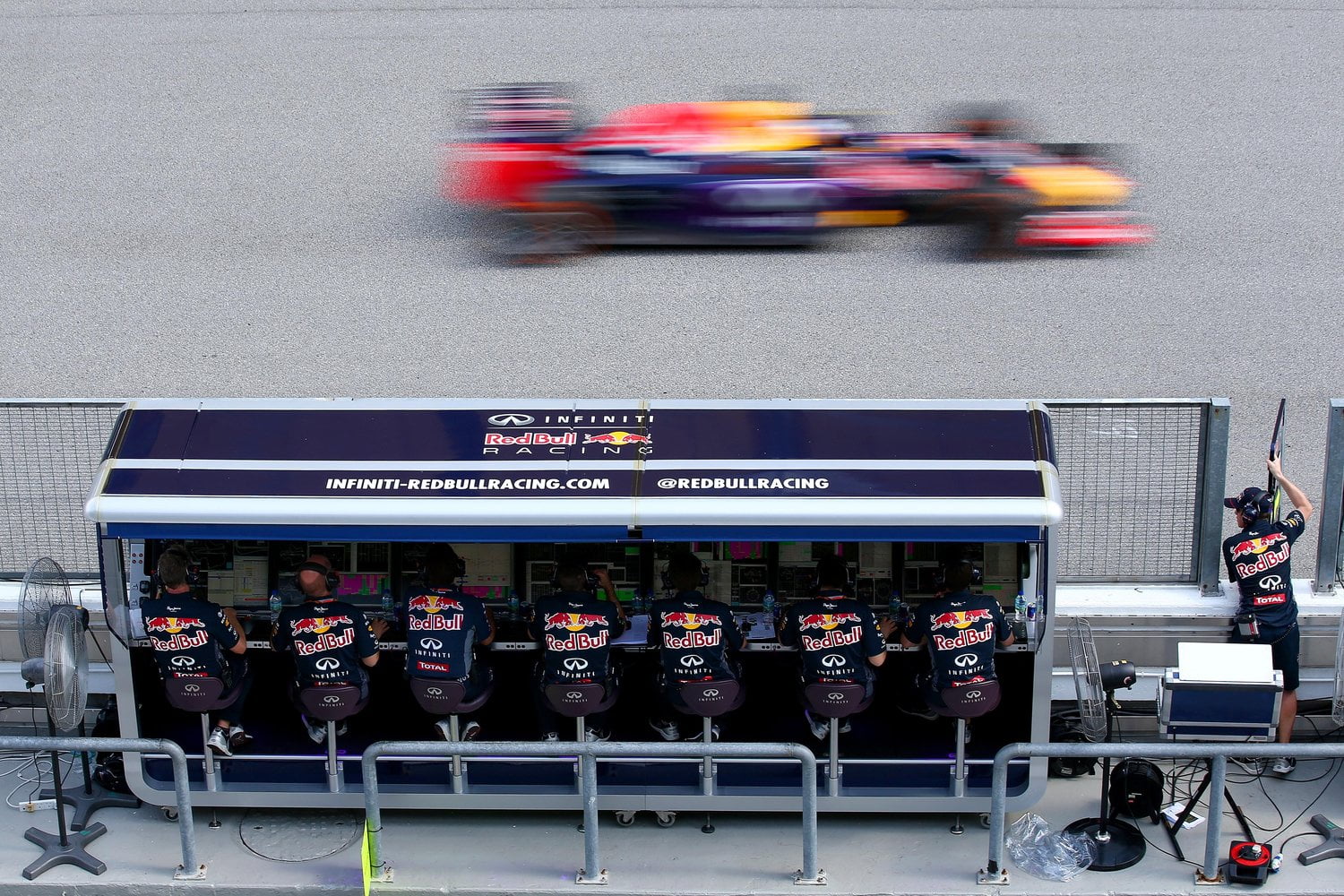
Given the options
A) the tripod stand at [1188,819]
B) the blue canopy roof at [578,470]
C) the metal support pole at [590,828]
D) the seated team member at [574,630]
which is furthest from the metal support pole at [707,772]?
the tripod stand at [1188,819]

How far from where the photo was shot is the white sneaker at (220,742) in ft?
24.1

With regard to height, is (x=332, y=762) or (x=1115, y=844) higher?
(x=332, y=762)

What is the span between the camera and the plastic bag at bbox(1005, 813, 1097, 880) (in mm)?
6930

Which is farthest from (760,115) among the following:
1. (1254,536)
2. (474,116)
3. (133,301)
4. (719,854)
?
(719,854)

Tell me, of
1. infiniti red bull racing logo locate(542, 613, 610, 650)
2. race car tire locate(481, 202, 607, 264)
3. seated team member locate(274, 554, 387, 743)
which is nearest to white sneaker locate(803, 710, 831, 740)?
infiniti red bull racing logo locate(542, 613, 610, 650)

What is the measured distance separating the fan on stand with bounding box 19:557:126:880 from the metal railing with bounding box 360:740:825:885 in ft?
5.33

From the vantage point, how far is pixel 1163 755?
642 cm

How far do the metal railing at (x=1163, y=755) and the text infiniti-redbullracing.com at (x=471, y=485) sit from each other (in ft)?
7.84

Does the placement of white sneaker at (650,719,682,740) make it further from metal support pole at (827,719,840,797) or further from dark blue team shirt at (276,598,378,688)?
dark blue team shirt at (276,598,378,688)

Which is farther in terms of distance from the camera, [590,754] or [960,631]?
[960,631]

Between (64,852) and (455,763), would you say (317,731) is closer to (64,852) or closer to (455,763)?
(455,763)

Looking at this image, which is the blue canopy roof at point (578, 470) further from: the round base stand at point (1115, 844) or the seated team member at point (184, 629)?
the round base stand at point (1115, 844)

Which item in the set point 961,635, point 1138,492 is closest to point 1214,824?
point 961,635

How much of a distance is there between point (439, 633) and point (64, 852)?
7.54 feet
